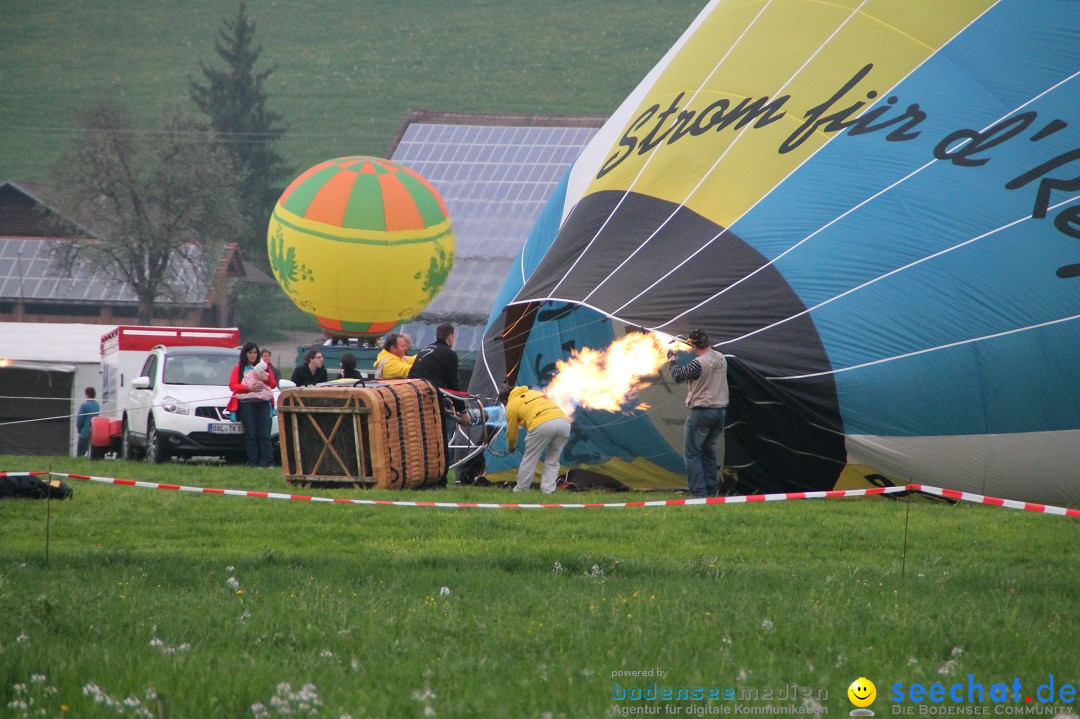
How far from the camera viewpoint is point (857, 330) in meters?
9.66

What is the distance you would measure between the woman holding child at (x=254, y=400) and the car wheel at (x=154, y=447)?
1138 mm

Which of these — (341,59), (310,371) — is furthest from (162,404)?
(341,59)

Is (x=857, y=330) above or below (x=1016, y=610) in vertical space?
above

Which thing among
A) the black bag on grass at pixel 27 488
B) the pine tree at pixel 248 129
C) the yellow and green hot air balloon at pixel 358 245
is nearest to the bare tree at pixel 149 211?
the pine tree at pixel 248 129

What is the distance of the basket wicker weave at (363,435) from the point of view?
34.4 feet

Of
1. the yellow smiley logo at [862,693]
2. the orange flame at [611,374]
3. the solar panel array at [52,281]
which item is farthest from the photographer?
the solar panel array at [52,281]

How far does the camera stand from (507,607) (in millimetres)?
5602

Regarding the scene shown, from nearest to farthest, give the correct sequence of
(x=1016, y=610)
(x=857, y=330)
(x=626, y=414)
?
1. (x=1016, y=610)
2. (x=857, y=330)
3. (x=626, y=414)

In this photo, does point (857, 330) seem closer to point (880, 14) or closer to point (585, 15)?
point (880, 14)

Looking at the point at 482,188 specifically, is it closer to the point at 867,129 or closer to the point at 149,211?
the point at 149,211

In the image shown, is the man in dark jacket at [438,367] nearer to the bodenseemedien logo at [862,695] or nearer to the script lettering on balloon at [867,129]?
the script lettering on balloon at [867,129]

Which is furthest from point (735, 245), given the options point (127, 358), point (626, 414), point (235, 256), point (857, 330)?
point (235, 256)

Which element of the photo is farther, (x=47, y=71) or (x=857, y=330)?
(x=47, y=71)

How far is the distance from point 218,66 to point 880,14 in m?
72.3
